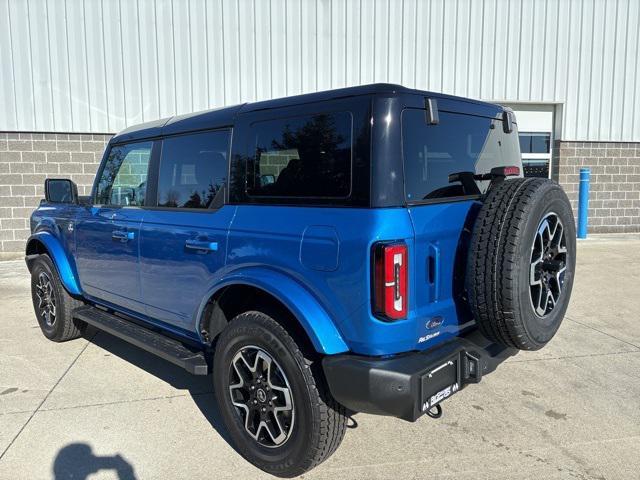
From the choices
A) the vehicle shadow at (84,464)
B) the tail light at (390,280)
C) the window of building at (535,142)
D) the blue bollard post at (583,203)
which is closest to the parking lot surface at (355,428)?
the vehicle shadow at (84,464)

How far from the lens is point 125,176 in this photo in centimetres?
391

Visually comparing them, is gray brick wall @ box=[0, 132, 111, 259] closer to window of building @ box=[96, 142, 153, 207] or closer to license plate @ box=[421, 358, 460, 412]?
window of building @ box=[96, 142, 153, 207]

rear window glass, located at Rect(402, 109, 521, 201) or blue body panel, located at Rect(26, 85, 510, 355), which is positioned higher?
rear window glass, located at Rect(402, 109, 521, 201)

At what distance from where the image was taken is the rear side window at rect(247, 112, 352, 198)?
95.0 inches

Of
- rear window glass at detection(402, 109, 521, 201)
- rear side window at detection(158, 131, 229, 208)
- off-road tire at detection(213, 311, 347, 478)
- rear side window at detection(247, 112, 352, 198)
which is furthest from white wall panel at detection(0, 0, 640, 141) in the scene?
off-road tire at detection(213, 311, 347, 478)

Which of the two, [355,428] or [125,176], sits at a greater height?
[125,176]

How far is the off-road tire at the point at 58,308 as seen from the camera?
4582 millimetres

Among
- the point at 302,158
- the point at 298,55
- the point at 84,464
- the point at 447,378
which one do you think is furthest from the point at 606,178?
the point at 84,464

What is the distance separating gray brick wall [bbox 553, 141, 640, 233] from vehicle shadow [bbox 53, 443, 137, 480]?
10656 mm

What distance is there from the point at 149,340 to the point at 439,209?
2178mm

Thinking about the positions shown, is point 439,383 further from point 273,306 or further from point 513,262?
point 273,306

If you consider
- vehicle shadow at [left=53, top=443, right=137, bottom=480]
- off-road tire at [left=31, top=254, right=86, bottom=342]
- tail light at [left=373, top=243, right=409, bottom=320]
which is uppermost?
tail light at [left=373, top=243, right=409, bottom=320]

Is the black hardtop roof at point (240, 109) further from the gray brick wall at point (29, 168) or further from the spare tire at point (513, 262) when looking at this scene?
the gray brick wall at point (29, 168)

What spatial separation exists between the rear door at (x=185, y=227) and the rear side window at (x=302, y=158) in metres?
0.26
